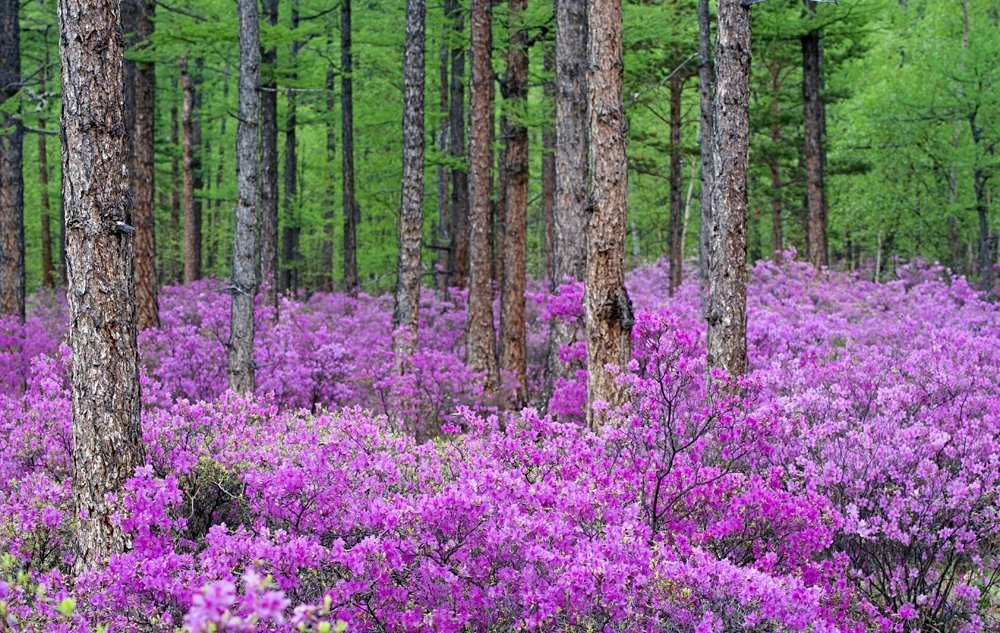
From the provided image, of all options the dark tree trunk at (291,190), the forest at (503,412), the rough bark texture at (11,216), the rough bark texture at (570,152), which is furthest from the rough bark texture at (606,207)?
the dark tree trunk at (291,190)

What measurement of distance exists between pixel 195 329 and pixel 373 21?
51.8 ft

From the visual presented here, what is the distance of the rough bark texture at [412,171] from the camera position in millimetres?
12180

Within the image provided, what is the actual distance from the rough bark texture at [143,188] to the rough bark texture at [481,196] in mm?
5494

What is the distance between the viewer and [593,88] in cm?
821

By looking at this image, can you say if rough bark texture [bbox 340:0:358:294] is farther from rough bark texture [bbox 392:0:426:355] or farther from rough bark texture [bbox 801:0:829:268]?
rough bark texture [bbox 801:0:829:268]

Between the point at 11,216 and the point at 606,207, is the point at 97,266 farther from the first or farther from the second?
the point at 11,216

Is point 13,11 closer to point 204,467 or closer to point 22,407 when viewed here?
point 22,407

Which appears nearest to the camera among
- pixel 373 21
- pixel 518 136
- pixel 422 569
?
pixel 422 569

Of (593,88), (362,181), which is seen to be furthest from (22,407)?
(362,181)

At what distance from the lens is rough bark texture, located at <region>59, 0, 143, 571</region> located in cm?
512

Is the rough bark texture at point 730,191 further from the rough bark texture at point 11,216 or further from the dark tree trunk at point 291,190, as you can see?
the dark tree trunk at point 291,190

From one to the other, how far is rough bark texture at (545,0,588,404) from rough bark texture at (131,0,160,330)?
6907mm

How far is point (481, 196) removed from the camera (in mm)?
12867

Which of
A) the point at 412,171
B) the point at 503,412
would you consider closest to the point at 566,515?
the point at 503,412
